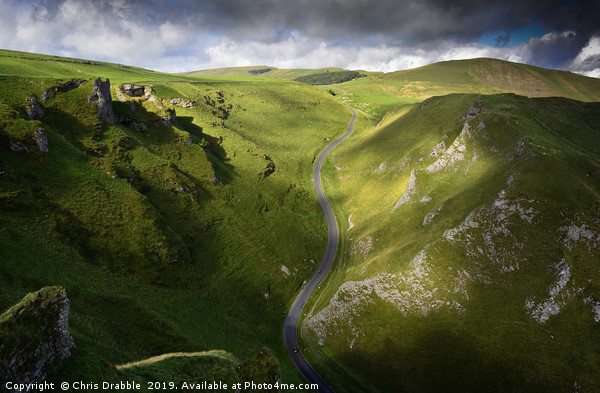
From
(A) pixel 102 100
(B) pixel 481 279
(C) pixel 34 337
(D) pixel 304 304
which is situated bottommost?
(D) pixel 304 304

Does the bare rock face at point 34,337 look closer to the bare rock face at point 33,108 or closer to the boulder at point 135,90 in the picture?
the bare rock face at point 33,108

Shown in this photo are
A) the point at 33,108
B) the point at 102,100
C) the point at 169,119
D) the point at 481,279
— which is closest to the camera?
the point at 481,279

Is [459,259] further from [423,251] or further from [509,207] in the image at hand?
[509,207]

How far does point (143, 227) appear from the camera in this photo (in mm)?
46062

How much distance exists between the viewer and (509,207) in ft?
149

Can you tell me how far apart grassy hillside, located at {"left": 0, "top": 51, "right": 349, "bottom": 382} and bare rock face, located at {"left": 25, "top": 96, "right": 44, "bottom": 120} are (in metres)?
0.70

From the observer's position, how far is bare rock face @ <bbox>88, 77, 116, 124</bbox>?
59719mm

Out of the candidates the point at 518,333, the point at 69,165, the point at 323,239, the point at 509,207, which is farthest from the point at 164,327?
the point at 509,207

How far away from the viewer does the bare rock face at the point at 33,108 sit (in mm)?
48731

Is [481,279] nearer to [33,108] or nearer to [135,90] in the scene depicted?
[33,108]

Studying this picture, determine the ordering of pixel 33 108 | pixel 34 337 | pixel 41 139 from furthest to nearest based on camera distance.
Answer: pixel 33 108, pixel 41 139, pixel 34 337

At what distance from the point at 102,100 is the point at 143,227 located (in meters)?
37.9

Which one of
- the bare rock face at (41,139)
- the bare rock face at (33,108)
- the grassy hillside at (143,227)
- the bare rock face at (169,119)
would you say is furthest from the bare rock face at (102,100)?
the bare rock face at (41,139)

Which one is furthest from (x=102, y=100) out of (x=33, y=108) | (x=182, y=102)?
(x=182, y=102)
